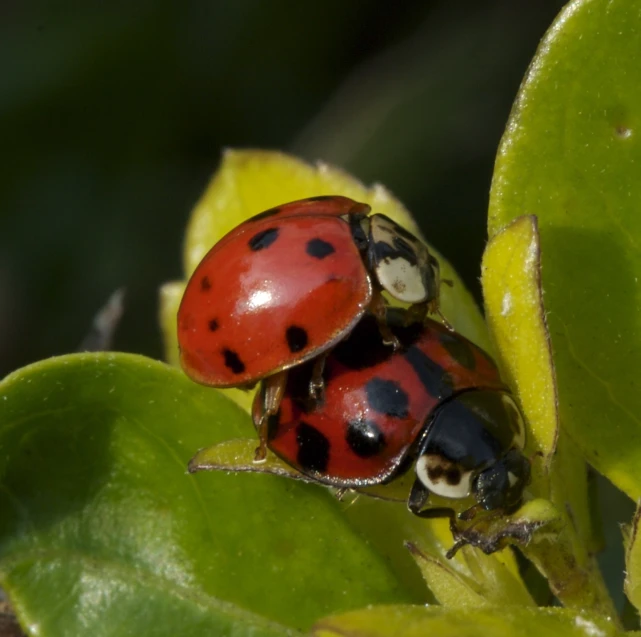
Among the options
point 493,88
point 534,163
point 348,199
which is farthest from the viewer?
point 493,88

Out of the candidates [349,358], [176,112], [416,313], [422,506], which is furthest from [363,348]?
[176,112]

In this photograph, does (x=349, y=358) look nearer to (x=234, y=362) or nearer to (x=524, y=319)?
(x=234, y=362)

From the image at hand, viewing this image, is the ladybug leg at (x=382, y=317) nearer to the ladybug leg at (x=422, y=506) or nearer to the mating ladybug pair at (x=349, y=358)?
the mating ladybug pair at (x=349, y=358)

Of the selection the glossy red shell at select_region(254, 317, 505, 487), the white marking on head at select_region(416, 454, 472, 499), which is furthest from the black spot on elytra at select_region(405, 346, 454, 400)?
the white marking on head at select_region(416, 454, 472, 499)

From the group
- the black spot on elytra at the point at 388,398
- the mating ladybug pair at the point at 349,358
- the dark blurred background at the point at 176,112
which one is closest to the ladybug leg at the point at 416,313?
the mating ladybug pair at the point at 349,358

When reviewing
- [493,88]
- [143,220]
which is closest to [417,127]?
[493,88]

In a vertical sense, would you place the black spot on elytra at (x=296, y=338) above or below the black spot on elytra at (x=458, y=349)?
below

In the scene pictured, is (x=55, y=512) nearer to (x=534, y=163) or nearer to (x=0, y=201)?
(x=534, y=163)
